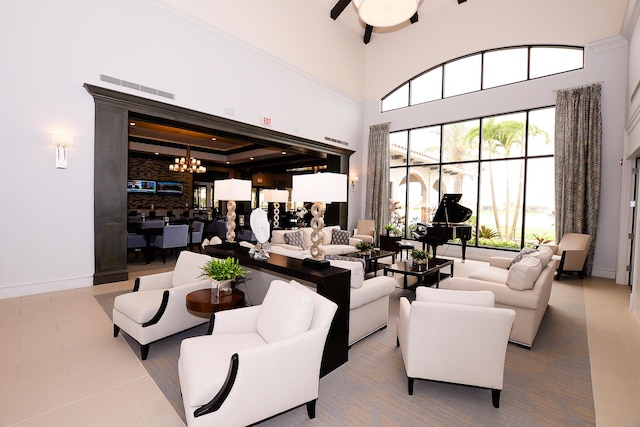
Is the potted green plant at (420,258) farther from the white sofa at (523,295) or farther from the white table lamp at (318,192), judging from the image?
the white table lamp at (318,192)

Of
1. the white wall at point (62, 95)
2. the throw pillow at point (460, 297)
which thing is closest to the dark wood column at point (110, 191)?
the white wall at point (62, 95)

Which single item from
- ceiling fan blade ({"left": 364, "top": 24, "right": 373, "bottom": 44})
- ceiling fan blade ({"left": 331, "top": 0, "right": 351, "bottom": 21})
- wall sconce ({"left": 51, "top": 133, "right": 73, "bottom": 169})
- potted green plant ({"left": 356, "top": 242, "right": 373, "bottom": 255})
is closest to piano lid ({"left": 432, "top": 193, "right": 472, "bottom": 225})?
potted green plant ({"left": 356, "top": 242, "right": 373, "bottom": 255})

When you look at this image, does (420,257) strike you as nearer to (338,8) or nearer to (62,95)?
(62,95)

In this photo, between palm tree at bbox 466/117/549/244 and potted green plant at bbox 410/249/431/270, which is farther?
palm tree at bbox 466/117/549/244

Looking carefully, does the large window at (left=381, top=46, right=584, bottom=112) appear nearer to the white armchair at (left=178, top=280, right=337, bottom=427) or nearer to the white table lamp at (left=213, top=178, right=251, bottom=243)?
the white table lamp at (left=213, top=178, right=251, bottom=243)

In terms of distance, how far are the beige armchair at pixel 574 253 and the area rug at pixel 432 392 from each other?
11.3 ft

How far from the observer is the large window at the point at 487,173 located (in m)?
7.56

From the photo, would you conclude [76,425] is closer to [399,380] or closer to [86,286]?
[399,380]

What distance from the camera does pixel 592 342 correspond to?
338 cm

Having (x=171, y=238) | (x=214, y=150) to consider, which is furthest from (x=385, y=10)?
(x=214, y=150)

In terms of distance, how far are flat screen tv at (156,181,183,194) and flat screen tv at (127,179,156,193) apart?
0.80 ft

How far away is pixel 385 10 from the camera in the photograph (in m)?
4.91

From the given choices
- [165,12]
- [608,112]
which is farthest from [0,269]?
[608,112]

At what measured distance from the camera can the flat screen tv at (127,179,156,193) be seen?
40.4 ft
